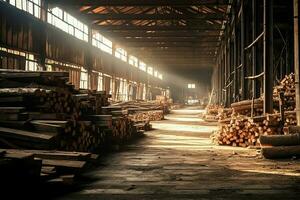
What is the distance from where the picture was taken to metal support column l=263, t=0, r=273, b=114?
1054 cm

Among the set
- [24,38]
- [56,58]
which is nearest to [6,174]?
[24,38]

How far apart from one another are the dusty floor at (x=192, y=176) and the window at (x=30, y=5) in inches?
330

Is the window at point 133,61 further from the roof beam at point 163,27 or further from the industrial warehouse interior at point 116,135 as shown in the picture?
the industrial warehouse interior at point 116,135

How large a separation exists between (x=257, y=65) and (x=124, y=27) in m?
13.4

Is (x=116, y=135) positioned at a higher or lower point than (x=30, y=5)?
lower

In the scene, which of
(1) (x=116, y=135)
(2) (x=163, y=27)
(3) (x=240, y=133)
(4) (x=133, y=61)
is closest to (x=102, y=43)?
(2) (x=163, y=27)

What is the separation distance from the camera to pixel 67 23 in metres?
21.3

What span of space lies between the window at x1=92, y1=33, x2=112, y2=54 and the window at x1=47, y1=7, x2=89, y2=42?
7.32 ft

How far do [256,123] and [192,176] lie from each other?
4.16 meters

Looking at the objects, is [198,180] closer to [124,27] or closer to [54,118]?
[54,118]

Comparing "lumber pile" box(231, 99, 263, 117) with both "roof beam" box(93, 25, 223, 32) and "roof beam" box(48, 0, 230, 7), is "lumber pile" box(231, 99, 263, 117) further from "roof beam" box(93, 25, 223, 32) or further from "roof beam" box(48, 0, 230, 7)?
"roof beam" box(93, 25, 223, 32)

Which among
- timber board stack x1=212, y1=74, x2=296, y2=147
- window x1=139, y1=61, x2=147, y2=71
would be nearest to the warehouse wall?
timber board stack x1=212, y1=74, x2=296, y2=147

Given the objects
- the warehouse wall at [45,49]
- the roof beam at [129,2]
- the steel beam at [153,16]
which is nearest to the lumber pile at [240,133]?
the warehouse wall at [45,49]

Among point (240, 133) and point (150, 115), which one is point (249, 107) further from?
point (150, 115)
